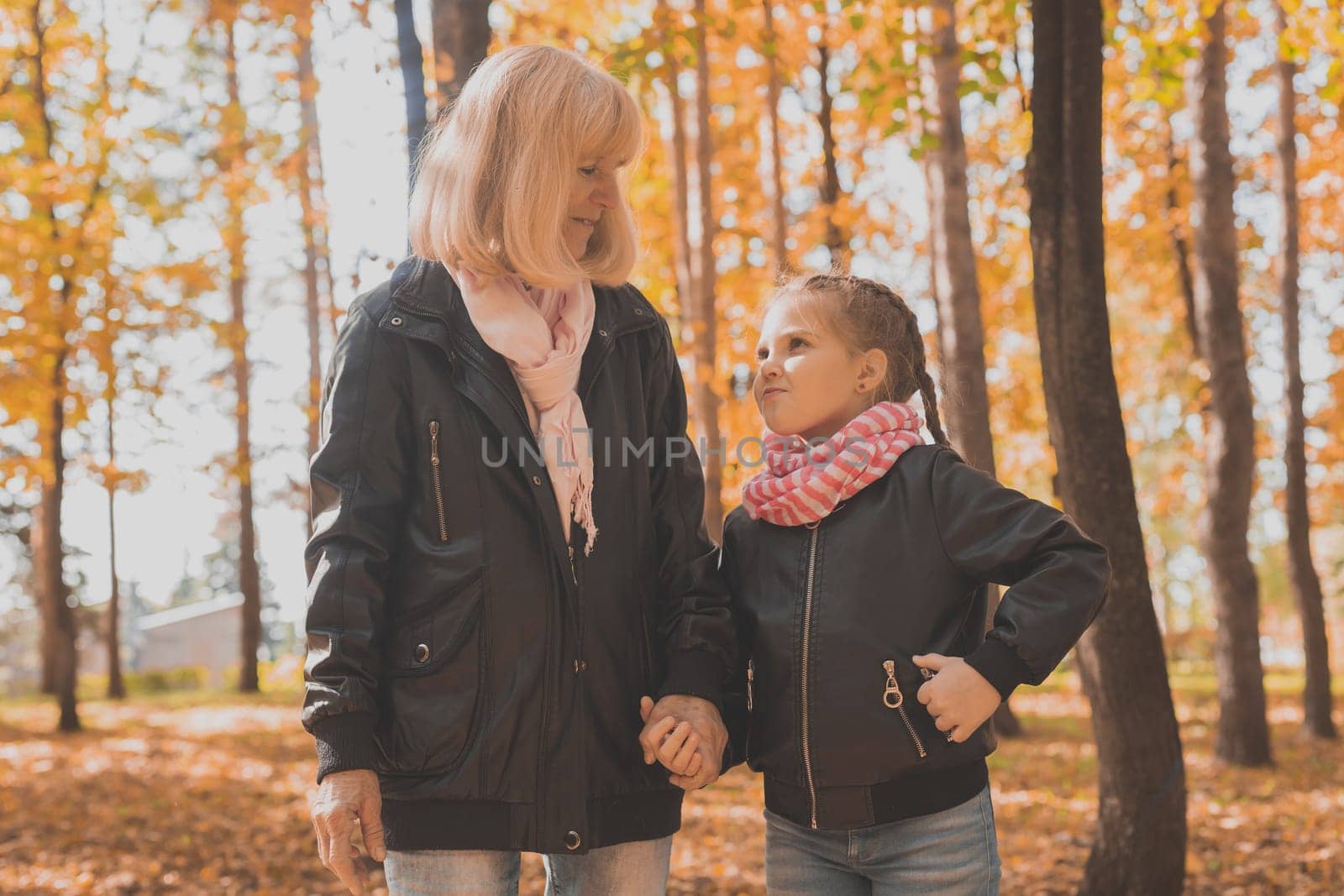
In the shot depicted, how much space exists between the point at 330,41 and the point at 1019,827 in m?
6.23

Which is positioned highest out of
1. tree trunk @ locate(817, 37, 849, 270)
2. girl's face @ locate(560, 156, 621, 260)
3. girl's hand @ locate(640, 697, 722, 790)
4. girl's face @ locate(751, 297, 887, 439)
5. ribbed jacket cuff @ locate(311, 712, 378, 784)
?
tree trunk @ locate(817, 37, 849, 270)

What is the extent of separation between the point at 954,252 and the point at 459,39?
15.9 feet

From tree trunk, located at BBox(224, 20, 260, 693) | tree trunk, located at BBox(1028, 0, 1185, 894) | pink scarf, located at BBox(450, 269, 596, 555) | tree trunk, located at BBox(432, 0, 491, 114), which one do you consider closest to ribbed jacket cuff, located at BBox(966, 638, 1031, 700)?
pink scarf, located at BBox(450, 269, 596, 555)

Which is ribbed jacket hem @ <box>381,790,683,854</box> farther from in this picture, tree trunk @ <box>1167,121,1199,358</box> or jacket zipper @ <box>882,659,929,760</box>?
tree trunk @ <box>1167,121,1199,358</box>

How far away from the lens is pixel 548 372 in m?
2.07

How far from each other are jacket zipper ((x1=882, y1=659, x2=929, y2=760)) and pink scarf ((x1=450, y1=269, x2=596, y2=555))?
1.92 ft

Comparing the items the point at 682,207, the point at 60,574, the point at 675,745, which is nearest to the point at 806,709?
the point at 675,745

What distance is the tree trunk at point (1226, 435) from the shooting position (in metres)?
8.69

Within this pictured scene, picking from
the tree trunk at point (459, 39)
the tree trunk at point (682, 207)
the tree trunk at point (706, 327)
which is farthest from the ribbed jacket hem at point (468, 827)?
the tree trunk at point (682, 207)

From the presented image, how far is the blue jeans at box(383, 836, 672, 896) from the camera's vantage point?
192cm

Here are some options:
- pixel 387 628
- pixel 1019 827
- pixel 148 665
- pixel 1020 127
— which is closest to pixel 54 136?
pixel 1020 127

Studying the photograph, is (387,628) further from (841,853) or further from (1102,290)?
(1102,290)

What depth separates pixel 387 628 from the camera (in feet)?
6.56

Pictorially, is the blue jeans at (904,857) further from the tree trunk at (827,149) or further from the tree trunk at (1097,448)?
the tree trunk at (827,149)
